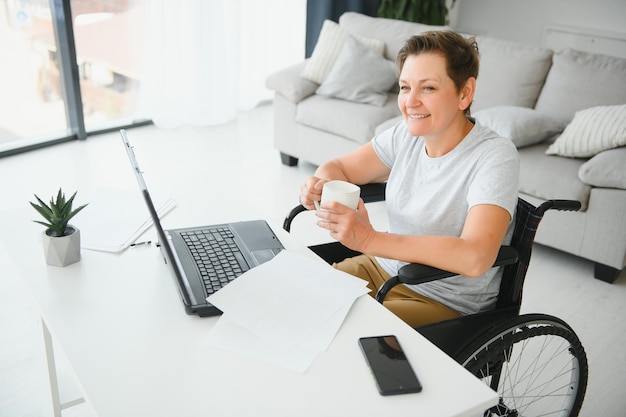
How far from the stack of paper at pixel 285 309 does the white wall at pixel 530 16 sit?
435 cm

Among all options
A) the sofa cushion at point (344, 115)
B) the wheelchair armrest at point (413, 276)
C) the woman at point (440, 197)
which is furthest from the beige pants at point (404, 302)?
the sofa cushion at point (344, 115)

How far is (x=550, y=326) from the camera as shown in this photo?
1499mm

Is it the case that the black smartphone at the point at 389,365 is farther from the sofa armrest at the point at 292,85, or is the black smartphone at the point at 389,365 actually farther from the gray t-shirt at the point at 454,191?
the sofa armrest at the point at 292,85

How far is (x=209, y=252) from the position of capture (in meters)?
1.45

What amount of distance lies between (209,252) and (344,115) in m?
2.07

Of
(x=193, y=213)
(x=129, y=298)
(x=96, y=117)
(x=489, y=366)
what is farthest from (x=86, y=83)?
(x=489, y=366)

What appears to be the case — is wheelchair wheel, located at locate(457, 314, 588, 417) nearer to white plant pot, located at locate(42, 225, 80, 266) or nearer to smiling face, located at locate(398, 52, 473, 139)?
smiling face, located at locate(398, 52, 473, 139)

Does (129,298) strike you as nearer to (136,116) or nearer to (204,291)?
(204,291)

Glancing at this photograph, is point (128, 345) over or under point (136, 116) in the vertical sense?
over

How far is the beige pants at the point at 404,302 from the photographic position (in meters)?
1.53

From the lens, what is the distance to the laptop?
4.09ft

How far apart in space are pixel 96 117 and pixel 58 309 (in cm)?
332

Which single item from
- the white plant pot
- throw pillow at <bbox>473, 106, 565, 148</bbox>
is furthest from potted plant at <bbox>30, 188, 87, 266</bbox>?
throw pillow at <bbox>473, 106, 565, 148</bbox>

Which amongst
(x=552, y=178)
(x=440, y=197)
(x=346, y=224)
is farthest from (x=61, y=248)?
(x=552, y=178)
